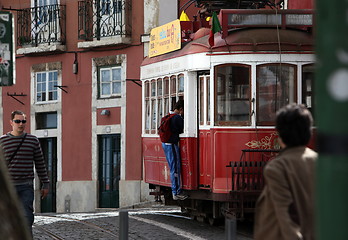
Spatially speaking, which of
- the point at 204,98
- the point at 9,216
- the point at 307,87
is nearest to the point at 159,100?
the point at 204,98

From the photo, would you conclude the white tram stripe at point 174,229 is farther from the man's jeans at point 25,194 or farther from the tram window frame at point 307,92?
the man's jeans at point 25,194

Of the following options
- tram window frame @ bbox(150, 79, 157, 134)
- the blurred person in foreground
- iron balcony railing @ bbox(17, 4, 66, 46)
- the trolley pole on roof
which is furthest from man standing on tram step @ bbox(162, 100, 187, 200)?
iron balcony railing @ bbox(17, 4, 66, 46)

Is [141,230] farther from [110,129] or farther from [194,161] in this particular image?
[110,129]

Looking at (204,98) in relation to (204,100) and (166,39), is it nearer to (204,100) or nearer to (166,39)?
(204,100)

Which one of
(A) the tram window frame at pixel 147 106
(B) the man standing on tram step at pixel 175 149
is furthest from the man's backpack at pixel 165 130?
(A) the tram window frame at pixel 147 106

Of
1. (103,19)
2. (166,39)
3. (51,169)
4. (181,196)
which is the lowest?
(51,169)

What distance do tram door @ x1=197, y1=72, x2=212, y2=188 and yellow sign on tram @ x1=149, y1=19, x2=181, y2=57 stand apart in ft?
3.86

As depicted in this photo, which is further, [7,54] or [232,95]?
[232,95]

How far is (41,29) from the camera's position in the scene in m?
29.0

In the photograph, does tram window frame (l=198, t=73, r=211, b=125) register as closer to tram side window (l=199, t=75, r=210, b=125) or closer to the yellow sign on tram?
tram side window (l=199, t=75, r=210, b=125)

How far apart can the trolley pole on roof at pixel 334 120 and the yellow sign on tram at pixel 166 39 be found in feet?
44.8

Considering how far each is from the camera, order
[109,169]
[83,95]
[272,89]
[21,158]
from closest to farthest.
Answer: [21,158], [272,89], [109,169], [83,95]

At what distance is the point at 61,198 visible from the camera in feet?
91.9

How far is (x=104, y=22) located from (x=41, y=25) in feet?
9.11
